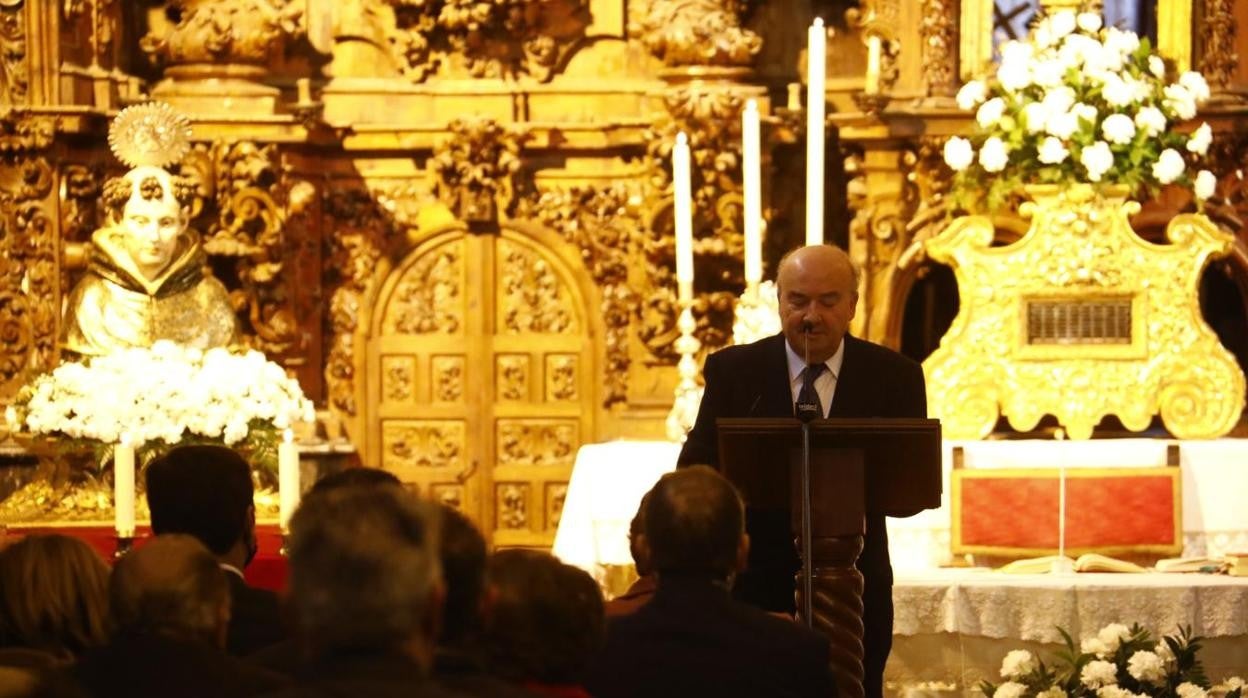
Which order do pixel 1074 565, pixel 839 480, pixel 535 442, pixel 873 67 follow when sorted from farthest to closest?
pixel 535 442
pixel 873 67
pixel 1074 565
pixel 839 480

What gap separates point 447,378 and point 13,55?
2.34m

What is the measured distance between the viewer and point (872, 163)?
Result: 10.4 metres

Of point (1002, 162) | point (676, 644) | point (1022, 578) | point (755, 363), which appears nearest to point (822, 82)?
point (1002, 162)

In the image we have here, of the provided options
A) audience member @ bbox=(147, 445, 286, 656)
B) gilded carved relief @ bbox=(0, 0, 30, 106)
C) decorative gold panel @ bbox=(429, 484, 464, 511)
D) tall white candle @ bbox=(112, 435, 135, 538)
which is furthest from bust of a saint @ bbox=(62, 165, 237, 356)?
audience member @ bbox=(147, 445, 286, 656)

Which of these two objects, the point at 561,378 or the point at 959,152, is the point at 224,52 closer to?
the point at 561,378

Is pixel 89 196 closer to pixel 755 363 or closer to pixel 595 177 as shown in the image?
pixel 595 177

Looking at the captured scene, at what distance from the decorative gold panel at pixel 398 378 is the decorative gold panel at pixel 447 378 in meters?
0.10

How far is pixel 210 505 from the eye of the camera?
500 centimetres

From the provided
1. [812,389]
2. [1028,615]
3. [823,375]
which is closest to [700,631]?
[812,389]

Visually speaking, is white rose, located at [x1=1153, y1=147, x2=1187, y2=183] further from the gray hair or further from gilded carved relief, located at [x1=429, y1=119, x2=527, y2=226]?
the gray hair

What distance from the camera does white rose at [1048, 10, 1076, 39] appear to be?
880 centimetres

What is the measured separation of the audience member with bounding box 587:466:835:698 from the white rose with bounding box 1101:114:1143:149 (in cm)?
445

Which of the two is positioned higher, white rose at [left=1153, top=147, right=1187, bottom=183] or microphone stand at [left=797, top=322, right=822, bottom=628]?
white rose at [left=1153, top=147, right=1187, bottom=183]

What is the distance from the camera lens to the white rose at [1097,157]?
28.1 feet
